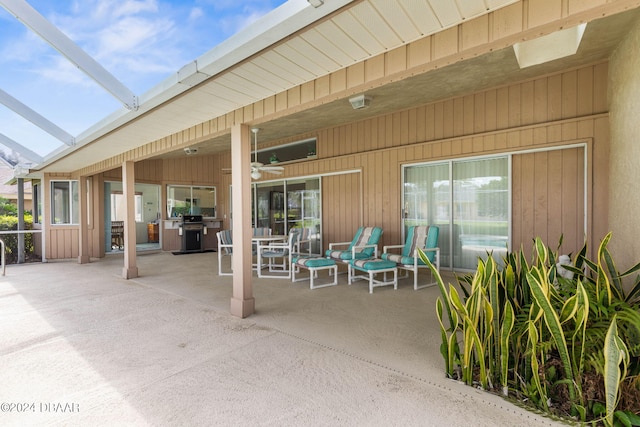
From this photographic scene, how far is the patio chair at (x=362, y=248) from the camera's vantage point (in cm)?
544

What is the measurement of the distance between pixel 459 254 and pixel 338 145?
3.37 meters

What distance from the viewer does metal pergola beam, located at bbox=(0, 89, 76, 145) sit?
4.57 m

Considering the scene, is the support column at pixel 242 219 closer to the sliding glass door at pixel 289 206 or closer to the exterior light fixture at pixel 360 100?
the exterior light fixture at pixel 360 100

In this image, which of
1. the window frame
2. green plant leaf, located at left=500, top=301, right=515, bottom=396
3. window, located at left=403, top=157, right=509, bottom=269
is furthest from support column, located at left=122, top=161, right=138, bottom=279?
green plant leaf, located at left=500, top=301, right=515, bottom=396

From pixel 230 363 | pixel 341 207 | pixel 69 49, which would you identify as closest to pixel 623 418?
pixel 230 363

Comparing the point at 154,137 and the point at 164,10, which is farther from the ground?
the point at 164,10

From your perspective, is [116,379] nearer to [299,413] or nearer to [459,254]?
[299,413]

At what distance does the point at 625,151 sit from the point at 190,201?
10154 millimetres

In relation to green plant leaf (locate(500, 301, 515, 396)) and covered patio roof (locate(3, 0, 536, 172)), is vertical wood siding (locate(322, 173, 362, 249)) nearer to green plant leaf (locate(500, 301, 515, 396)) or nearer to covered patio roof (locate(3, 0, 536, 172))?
covered patio roof (locate(3, 0, 536, 172))

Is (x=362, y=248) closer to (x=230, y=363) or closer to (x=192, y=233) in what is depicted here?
(x=230, y=363)

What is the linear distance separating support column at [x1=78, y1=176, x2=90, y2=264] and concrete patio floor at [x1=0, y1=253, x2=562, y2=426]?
3.70 m

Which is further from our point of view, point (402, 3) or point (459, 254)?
point (459, 254)

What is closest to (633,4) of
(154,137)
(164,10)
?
(164,10)

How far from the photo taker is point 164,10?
3.68 m
